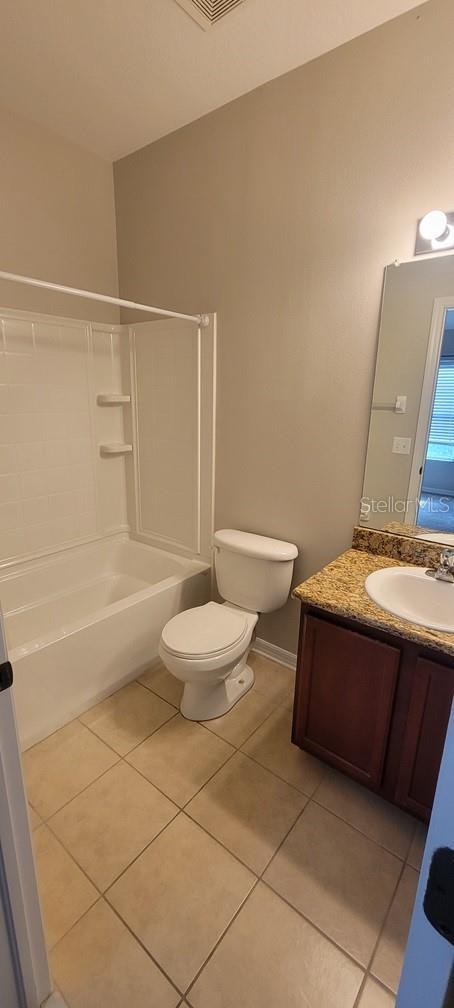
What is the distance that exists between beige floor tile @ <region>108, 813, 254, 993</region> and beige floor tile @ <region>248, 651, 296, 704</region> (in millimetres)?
719

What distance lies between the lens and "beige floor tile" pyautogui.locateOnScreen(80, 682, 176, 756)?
5.74 ft

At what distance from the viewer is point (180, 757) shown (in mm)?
1662

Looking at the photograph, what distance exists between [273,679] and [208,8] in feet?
8.57

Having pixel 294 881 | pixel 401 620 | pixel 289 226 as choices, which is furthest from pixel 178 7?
pixel 294 881

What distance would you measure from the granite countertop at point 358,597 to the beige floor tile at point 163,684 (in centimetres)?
98

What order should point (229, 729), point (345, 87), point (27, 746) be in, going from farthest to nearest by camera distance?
point (229, 729) → point (27, 746) → point (345, 87)

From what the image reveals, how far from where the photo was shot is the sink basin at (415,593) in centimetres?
142

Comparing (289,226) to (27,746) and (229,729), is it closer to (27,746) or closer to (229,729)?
(229,729)

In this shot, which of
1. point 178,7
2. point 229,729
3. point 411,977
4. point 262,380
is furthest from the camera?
point 262,380

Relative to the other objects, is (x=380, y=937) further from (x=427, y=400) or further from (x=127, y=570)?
(x=127, y=570)

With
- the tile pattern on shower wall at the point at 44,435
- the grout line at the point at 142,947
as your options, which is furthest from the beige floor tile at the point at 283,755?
the tile pattern on shower wall at the point at 44,435

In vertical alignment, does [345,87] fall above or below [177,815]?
above

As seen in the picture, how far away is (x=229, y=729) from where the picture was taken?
1800 mm

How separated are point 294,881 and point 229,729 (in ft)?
1.97
